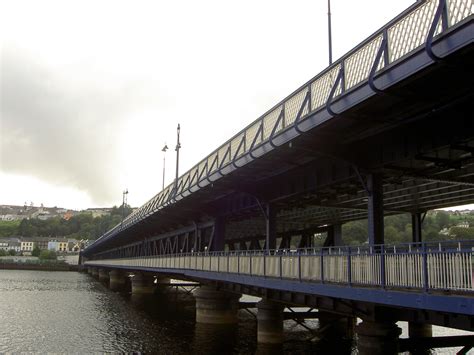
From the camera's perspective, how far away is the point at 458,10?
11.4 metres

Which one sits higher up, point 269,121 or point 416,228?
point 269,121

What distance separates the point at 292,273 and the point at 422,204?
17.9m

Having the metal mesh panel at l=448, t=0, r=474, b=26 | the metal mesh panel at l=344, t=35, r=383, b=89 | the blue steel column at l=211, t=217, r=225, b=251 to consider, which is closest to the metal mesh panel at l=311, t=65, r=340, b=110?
the metal mesh panel at l=344, t=35, r=383, b=89

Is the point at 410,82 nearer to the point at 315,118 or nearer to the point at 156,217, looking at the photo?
the point at 315,118

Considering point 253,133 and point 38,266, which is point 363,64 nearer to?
point 253,133

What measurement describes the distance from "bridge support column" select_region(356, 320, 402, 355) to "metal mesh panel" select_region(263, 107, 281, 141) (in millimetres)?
9000

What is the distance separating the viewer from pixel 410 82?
512 inches

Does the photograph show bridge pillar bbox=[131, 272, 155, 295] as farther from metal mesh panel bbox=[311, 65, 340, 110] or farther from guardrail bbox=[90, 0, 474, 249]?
metal mesh panel bbox=[311, 65, 340, 110]

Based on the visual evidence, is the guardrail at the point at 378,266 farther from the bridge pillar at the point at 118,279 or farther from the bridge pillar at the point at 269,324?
the bridge pillar at the point at 118,279

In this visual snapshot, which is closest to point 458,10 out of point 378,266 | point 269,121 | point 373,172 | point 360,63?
point 360,63

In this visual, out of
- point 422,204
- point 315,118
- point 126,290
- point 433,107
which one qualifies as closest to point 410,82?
point 433,107

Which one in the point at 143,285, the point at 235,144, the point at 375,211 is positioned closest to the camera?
the point at 375,211

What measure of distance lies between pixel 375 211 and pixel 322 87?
529 cm

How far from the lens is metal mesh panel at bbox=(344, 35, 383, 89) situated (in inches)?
594
